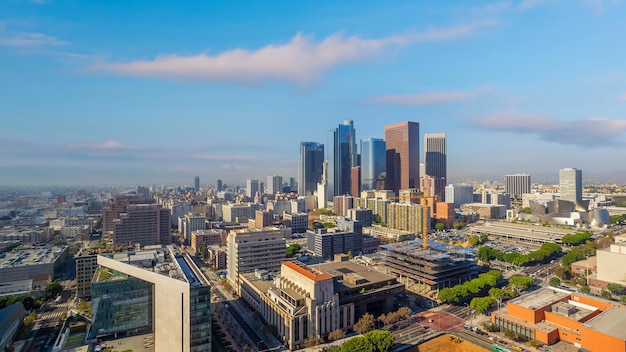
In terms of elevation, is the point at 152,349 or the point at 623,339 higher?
the point at 623,339

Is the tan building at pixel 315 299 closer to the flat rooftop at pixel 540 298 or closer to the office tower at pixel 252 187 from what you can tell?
the flat rooftop at pixel 540 298

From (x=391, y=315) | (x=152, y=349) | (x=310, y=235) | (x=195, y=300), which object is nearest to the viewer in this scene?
(x=195, y=300)

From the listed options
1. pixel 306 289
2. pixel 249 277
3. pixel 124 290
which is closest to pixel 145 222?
pixel 249 277

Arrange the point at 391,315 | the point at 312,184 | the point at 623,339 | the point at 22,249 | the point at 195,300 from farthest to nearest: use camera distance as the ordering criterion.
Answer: the point at 312,184
the point at 22,249
the point at 391,315
the point at 623,339
the point at 195,300

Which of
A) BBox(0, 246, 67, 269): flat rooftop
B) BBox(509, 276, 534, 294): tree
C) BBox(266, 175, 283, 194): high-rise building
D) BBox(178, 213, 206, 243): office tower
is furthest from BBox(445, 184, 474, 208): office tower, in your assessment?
BBox(0, 246, 67, 269): flat rooftop

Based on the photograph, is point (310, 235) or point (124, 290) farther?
point (310, 235)

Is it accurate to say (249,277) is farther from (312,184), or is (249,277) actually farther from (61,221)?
(312,184)

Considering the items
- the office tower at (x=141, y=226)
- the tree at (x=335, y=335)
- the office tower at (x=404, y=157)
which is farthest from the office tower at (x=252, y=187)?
the tree at (x=335, y=335)
